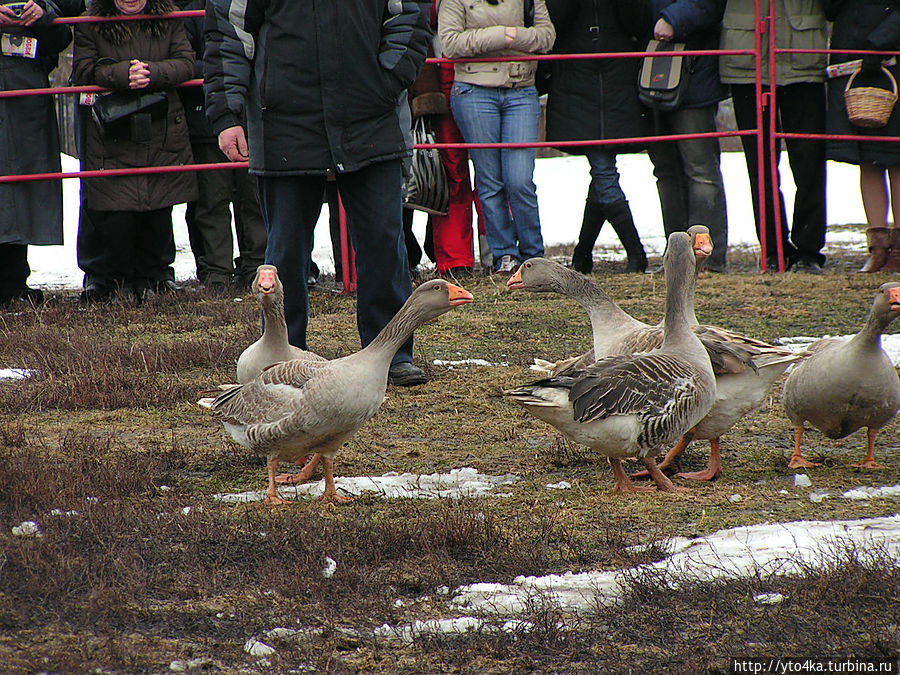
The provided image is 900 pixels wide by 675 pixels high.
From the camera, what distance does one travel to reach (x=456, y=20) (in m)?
9.70

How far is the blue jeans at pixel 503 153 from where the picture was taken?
9883 mm

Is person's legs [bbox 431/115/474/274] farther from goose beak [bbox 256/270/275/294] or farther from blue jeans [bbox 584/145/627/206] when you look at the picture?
goose beak [bbox 256/270/275/294]

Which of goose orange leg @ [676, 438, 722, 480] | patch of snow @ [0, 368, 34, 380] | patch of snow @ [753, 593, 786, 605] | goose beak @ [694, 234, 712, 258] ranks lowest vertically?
goose orange leg @ [676, 438, 722, 480]

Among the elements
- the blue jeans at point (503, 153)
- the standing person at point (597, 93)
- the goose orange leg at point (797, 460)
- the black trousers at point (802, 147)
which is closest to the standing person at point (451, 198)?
the blue jeans at point (503, 153)

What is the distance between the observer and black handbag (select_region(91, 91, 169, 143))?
9125mm

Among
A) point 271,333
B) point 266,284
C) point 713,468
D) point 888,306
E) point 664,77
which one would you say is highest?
point 664,77

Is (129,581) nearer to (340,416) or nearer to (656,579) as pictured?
(340,416)

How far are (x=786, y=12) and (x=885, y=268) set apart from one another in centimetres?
252

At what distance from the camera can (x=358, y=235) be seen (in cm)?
641

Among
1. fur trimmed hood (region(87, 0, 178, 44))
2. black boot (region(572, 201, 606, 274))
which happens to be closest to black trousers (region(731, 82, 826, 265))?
black boot (region(572, 201, 606, 274))

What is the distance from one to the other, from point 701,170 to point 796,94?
1.16 metres

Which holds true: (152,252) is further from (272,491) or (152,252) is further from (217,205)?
(272,491)

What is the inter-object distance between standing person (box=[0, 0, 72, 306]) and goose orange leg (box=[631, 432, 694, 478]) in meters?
6.13

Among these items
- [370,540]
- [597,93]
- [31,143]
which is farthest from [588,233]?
[370,540]
